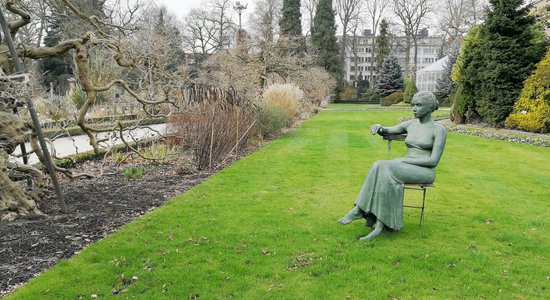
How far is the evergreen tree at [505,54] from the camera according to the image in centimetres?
1455

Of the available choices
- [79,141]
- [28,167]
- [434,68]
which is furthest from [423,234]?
[434,68]

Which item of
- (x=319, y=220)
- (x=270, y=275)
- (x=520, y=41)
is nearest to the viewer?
(x=270, y=275)

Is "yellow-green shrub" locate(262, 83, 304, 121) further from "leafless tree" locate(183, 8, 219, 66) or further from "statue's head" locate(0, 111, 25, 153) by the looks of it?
"leafless tree" locate(183, 8, 219, 66)

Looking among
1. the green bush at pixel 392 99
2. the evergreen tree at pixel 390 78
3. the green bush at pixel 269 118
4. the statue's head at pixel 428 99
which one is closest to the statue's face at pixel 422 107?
the statue's head at pixel 428 99

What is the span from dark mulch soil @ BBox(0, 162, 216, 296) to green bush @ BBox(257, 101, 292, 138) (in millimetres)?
5710

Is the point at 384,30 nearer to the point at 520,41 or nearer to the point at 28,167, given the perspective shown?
the point at 520,41

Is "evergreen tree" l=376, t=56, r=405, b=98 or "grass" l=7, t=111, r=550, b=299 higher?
"evergreen tree" l=376, t=56, r=405, b=98

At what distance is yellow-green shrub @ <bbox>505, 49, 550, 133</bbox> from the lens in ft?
43.3

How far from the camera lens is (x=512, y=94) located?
1472 centimetres

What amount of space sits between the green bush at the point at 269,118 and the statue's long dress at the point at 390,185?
877 cm

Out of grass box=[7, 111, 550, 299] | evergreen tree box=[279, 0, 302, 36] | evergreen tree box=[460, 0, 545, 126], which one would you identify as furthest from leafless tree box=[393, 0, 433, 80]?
grass box=[7, 111, 550, 299]

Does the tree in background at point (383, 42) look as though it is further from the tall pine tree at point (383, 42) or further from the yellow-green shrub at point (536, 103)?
the yellow-green shrub at point (536, 103)

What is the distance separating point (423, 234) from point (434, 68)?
3927 centimetres

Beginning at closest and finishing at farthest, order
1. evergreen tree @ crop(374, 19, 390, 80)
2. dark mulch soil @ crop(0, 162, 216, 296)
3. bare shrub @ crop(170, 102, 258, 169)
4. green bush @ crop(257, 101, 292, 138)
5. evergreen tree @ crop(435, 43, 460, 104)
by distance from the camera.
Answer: dark mulch soil @ crop(0, 162, 216, 296)
bare shrub @ crop(170, 102, 258, 169)
green bush @ crop(257, 101, 292, 138)
evergreen tree @ crop(435, 43, 460, 104)
evergreen tree @ crop(374, 19, 390, 80)
